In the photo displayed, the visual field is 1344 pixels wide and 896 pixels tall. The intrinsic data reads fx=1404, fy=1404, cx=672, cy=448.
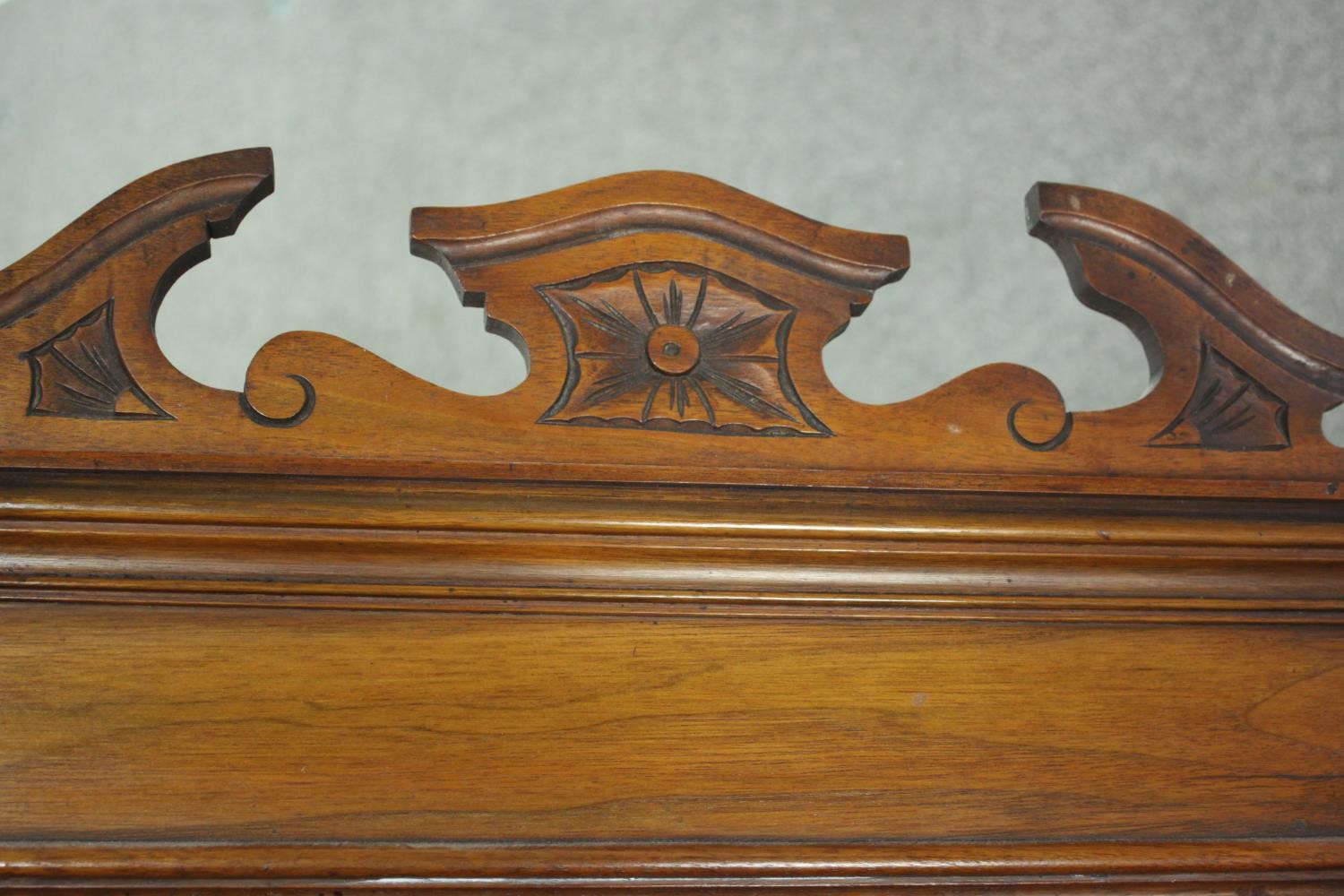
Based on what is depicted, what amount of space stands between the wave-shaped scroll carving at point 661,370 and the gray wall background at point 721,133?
83 centimetres

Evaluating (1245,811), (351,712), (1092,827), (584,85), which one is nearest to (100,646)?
(351,712)

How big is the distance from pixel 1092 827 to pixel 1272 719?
15 cm

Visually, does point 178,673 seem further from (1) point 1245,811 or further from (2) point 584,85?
(2) point 584,85

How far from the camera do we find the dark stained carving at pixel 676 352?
902mm

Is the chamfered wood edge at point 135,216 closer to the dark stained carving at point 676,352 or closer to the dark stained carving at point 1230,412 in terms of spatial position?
the dark stained carving at point 676,352

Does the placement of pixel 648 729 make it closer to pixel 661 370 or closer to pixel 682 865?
pixel 682 865

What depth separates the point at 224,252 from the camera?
1819 mm

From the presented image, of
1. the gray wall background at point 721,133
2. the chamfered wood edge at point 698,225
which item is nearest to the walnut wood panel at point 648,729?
the chamfered wood edge at point 698,225

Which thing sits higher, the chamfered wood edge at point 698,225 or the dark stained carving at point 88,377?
the chamfered wood edge at point 698,225

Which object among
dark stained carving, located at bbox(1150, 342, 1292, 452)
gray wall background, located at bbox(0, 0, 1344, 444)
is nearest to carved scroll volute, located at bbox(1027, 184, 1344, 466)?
dark stained carving, located at bbox(1150, 342, 1292, 452)

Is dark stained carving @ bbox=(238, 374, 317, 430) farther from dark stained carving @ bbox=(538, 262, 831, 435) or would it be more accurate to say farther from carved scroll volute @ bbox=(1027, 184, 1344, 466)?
carved scroll volute @ bbox=(1027, 184, 1344, 466)

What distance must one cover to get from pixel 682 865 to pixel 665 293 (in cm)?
36

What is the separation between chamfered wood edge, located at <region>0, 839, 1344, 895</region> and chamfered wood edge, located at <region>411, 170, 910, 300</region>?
0.36 m

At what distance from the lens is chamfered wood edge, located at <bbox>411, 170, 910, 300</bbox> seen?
906mm
